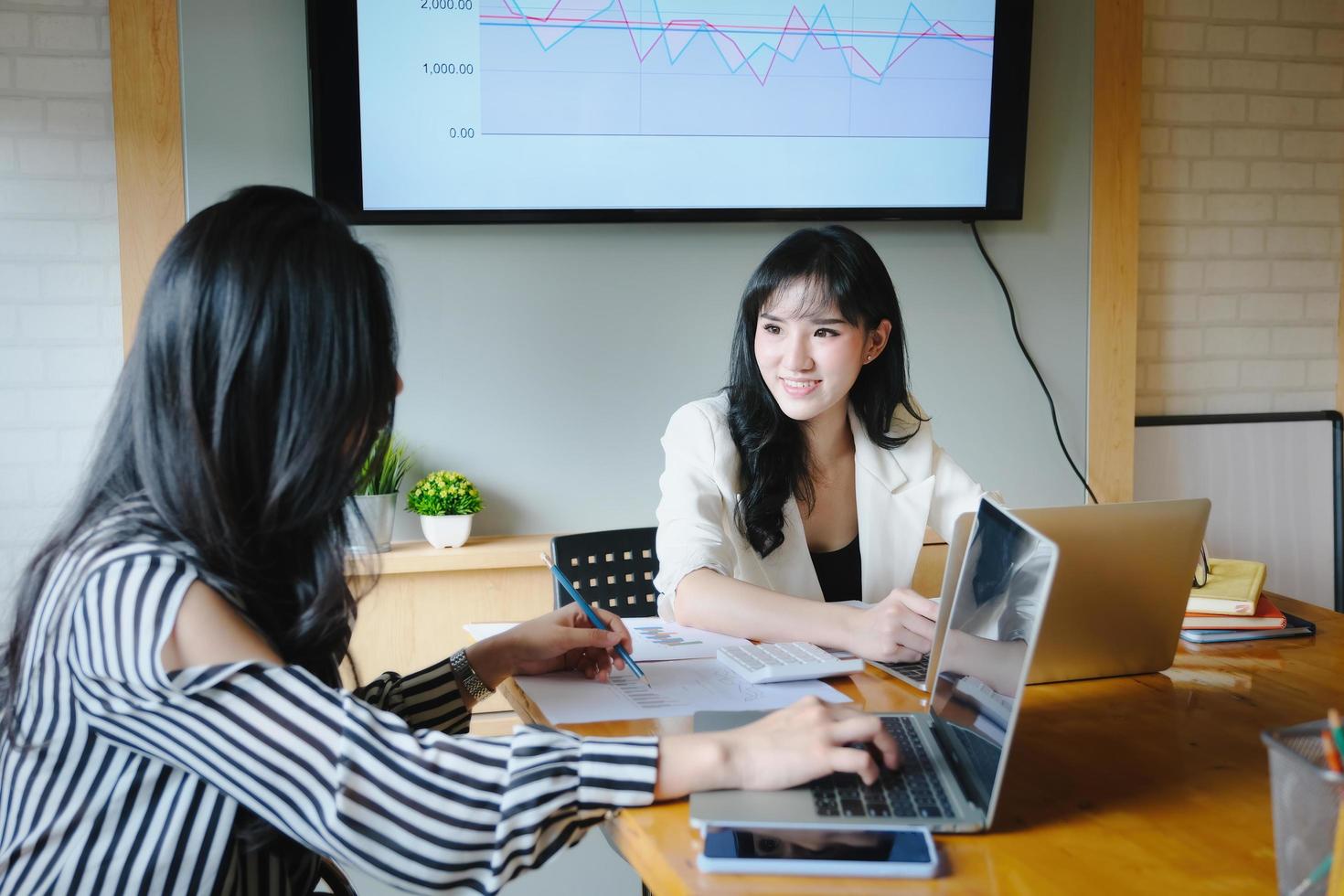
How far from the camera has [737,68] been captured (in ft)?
9.48

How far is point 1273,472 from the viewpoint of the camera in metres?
3.48

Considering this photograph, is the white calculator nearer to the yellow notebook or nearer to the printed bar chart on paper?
the yellow notebook

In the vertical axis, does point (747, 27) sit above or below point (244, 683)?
above

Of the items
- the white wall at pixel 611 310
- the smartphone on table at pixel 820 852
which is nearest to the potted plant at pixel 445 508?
the white wall at pixel 611 310

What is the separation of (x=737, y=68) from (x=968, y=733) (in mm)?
2234

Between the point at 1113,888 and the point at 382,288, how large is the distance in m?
0.79

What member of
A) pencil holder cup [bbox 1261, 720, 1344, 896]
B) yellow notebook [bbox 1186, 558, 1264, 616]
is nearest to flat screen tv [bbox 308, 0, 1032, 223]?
yellow notebook [bbox 1186, 558, 1264, 616]

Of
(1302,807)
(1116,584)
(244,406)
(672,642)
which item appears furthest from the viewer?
(672,642)

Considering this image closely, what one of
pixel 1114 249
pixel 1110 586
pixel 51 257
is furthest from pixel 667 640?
pixel 1114 249

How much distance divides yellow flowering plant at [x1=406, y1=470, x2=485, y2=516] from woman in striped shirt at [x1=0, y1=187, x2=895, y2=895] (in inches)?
67.5

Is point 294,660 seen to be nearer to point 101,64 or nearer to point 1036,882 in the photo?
point 1036,882

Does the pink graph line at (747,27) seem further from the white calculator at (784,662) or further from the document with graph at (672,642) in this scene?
the white calculator at (784,662)

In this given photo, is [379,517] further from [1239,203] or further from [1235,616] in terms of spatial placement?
[1239,203]

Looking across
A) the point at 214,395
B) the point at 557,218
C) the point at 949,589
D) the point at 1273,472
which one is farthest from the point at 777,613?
the point at 1273,472
